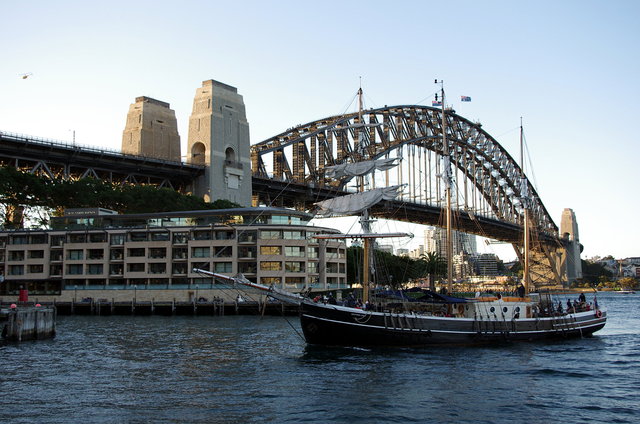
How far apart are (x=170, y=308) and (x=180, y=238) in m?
12.6

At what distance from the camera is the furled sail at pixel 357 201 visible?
56.2m

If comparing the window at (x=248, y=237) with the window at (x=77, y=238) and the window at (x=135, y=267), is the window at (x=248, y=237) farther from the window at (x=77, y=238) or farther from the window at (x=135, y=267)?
the window at (x=77, y=238)

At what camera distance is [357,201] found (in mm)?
57000

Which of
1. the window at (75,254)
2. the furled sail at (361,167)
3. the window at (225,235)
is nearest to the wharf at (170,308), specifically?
the window at (75,254)

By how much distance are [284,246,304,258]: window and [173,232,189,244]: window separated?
13.5 metres

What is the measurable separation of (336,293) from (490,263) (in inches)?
3637

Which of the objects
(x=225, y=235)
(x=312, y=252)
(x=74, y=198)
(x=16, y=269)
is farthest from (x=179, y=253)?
(x=16, y=269)

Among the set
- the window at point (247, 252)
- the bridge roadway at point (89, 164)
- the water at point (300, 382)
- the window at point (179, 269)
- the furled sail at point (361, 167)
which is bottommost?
the water at point (300, 382)

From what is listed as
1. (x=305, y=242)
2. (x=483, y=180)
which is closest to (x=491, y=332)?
(x=305, y=242)

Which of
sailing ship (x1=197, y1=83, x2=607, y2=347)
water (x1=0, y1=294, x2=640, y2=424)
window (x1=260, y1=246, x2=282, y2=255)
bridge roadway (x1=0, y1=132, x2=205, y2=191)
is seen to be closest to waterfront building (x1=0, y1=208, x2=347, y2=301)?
A: window (x1=260, y1=246, x2=282, y2=255)

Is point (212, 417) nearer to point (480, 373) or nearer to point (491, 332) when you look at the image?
point (480, 373)

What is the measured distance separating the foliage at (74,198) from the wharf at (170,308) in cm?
1848

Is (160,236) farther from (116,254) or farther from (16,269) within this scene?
(16,269)

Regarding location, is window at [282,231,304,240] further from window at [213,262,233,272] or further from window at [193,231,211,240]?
window at [193,231,211,240]
